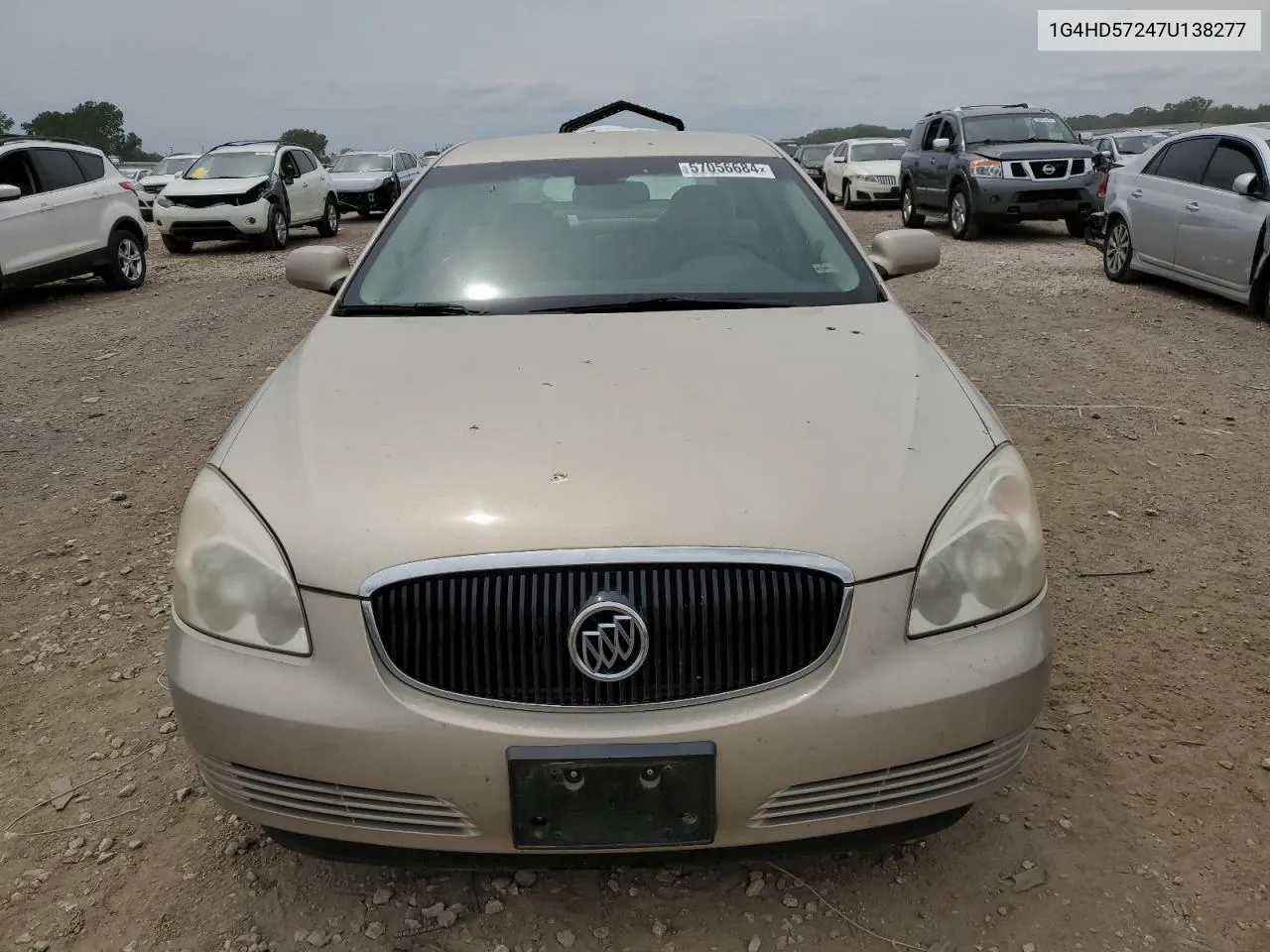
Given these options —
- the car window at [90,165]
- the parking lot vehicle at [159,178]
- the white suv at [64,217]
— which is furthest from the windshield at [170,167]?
the car window at [90,165]

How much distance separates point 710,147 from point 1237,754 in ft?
8.17

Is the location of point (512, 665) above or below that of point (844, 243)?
below

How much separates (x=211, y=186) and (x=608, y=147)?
12.3 meters

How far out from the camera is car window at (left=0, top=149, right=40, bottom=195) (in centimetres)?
981

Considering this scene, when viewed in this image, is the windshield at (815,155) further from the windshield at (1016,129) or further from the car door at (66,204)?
the car door at (66,204)

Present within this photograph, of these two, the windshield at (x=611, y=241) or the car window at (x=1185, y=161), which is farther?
the car window at (x=1185, y=161)

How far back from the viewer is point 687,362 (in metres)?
2.44

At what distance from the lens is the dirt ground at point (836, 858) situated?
2.08 m

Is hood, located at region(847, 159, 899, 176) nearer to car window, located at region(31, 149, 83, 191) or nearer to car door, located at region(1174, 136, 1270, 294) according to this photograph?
car door, located at region(1174, 136, 1270, 294)

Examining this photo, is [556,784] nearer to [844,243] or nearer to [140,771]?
[140,771]

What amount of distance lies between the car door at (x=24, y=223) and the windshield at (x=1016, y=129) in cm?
1131

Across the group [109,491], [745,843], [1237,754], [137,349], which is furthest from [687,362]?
[137,349]

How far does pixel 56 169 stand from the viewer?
10.4m

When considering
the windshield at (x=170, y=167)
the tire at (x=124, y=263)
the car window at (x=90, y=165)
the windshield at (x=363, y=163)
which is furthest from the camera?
the windshield at (x=170, y=167)
